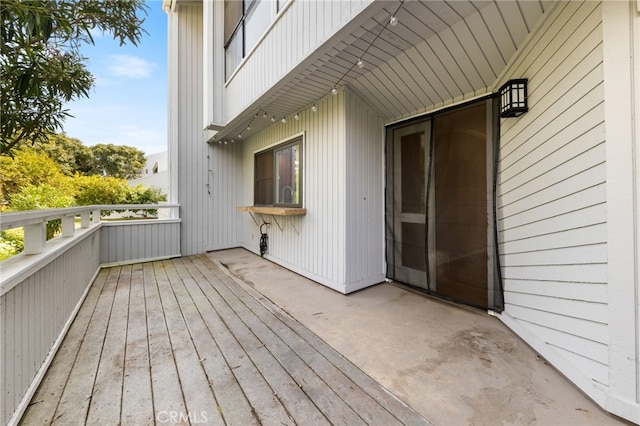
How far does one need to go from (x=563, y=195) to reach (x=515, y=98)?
36.4 inches

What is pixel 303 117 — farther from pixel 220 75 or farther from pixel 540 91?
pixel 540 91

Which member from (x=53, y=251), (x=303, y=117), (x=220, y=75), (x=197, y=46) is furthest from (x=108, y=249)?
(x=197, y=46)

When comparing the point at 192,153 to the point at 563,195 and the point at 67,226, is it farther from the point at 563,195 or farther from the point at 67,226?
the point at 563,195

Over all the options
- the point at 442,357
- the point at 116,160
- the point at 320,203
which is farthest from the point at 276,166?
the point at 116,160

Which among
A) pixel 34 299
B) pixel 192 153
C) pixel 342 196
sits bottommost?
pixel 34 299

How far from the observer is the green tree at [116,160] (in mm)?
16222

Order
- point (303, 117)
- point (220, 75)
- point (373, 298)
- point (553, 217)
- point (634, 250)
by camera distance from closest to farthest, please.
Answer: point (634, 250) → point (553, 217) → point (373, 298) → point (303, 117) → point (220, 75)

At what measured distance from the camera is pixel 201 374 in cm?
158

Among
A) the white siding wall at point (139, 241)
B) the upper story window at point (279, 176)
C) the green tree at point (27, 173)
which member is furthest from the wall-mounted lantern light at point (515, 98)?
the green tree at point (27, 173)

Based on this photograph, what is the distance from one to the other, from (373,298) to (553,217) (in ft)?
5.99

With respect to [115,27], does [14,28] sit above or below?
below

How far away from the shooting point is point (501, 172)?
2.31m

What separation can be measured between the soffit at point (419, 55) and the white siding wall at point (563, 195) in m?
0.23

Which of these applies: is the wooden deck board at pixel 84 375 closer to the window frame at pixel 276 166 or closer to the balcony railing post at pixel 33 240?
the balcony railing post at pixel 33 240
